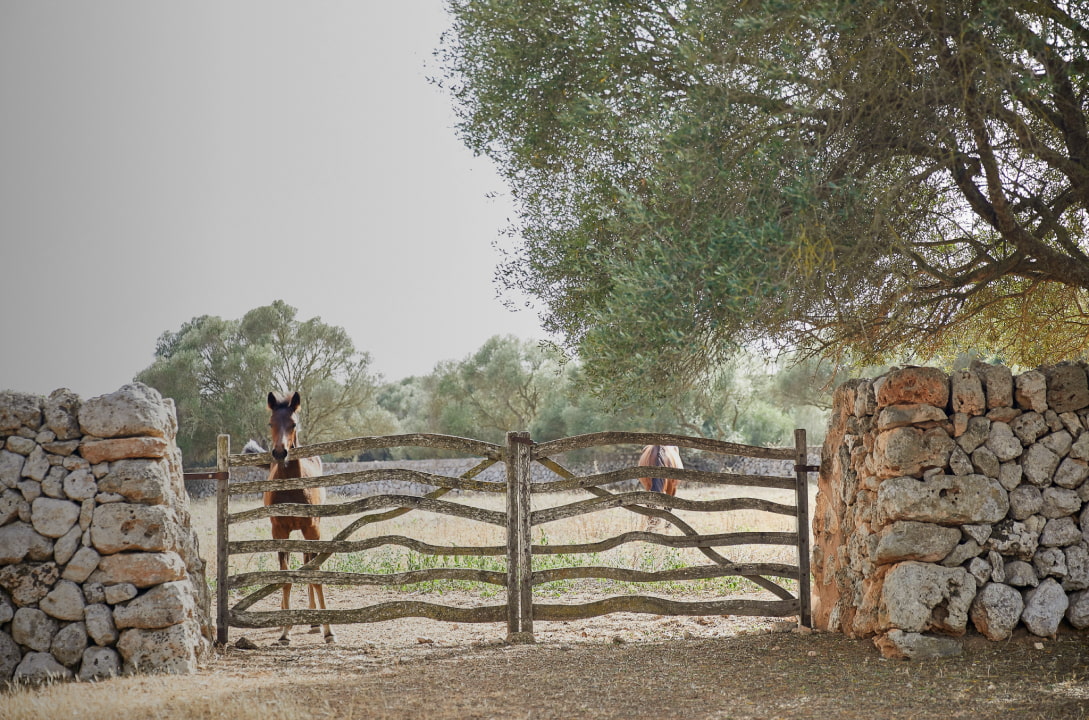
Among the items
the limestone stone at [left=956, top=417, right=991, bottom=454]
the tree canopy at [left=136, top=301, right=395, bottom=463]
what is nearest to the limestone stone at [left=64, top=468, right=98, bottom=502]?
the limestone stone at [left=956, top=417, right=991, bottom=454]

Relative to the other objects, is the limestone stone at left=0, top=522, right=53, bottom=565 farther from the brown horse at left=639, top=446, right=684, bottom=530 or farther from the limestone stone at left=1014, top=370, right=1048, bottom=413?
the brown horse at left=639, top=446, right=684, bottom=530

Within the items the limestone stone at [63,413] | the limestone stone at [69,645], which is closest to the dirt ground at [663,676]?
the limestone stone at [69,645]

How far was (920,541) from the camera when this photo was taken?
618cm

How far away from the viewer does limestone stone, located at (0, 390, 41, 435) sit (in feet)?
20.8

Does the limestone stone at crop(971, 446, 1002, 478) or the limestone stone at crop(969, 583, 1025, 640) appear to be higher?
the limestone stone at crop(971, 446, 1002, 478)

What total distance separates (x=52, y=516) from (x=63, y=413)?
0.76 m

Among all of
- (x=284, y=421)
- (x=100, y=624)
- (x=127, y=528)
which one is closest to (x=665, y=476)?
(x=284, y=421)

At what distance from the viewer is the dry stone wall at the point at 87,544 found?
241 inches

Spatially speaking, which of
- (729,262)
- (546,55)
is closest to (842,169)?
(729,262)

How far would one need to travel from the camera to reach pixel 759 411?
3033 centimetres

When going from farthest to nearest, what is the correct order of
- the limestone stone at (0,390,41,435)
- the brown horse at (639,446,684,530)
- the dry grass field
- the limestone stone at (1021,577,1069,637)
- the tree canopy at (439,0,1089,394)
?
1. the brown horse at (639,446,684,530)
2. the limestone stone at (0,390,41,435)
3. the limestone stone at (1021,577,1069,637)
4. the tree canopy at (439,0,1089,394)
5. the dry grass field

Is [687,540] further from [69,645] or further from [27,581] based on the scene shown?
[27,581]

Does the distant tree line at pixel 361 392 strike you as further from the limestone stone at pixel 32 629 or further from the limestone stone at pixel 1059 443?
the limestone stone at pixel 32 629

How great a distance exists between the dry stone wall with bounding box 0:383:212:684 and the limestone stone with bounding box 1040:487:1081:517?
253 inches
